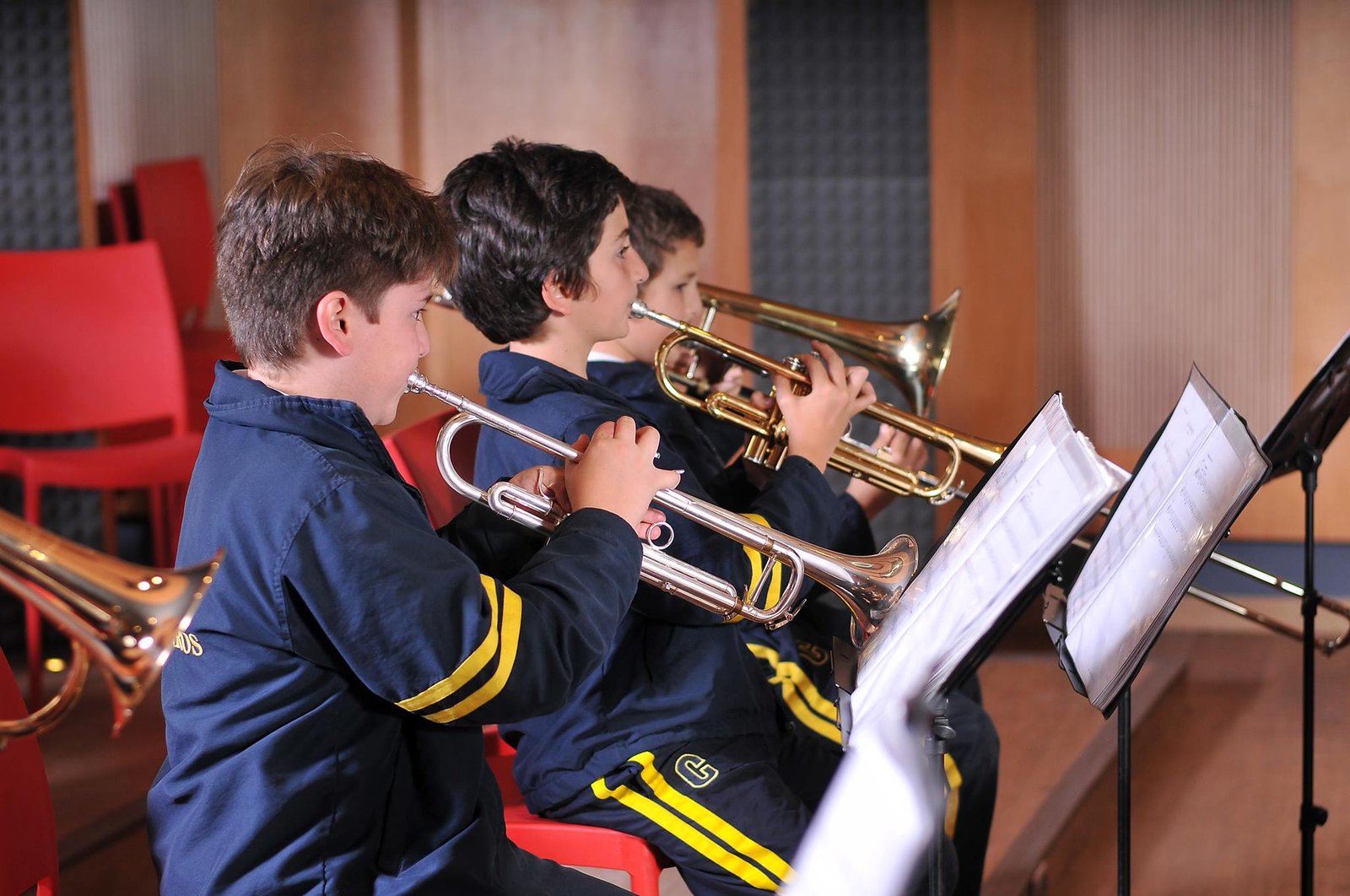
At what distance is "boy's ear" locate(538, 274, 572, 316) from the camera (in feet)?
5.78

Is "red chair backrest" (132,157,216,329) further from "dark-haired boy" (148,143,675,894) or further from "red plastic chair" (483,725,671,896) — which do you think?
"dark-haired boy" (148,143,675,894)

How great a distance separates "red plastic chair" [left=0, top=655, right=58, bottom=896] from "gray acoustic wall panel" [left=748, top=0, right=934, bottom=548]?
9.09 feet

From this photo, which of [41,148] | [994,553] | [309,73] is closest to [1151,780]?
[994,553]

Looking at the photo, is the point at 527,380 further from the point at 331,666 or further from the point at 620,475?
the point at 331,666

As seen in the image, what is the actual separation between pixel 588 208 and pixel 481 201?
5.5 inches

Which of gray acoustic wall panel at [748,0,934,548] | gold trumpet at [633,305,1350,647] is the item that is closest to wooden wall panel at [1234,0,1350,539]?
→ gray acoustic wall panel at [748,0,934,548]

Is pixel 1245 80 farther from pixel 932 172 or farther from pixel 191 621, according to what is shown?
pixel 191 621

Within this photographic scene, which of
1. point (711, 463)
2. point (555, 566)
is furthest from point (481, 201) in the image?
point (555, 566)

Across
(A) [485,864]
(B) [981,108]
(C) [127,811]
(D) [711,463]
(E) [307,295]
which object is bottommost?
(C) [127,811]

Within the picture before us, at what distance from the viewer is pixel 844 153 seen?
392 cm

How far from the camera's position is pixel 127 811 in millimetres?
2451

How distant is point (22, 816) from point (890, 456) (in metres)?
1.29

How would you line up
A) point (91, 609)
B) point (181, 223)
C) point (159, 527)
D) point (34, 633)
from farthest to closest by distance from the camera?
1. point (181, 223)
2. point (159, 527)
3. point (34, 633)
4. point (91, 609)

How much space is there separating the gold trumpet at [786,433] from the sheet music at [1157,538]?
68 centimetres
